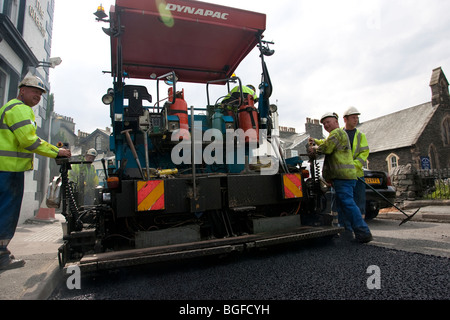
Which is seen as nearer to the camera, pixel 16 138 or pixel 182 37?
pixel 16 138

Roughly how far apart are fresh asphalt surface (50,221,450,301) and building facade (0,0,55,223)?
6.97m

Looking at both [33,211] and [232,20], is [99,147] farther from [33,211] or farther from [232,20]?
[232,20]

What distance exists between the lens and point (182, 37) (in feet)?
13.4

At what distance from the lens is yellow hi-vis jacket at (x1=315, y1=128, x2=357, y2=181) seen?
11.9 ft

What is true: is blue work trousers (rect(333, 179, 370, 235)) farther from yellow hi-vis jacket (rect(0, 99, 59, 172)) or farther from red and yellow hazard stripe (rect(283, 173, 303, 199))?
yellow hi-vis jacket (rect(0, 99, 59, 172))

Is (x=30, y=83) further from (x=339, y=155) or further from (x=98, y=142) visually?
(x=98, y=142)

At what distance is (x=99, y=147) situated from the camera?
37.2m

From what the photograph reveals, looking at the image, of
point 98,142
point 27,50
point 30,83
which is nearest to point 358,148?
point 30,83

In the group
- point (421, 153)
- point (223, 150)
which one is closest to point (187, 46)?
point (223, 150)

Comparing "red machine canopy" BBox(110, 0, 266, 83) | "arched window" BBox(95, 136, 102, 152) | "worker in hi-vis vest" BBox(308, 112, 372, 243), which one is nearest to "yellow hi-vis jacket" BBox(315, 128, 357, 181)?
"worker in hi-vis vest" BBox(308, 112, 372, 243)

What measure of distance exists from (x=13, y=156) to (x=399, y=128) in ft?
100

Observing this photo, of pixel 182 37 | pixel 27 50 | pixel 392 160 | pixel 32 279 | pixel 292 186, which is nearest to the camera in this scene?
pixel 32 279

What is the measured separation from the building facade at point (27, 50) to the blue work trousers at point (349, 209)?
8030 mm

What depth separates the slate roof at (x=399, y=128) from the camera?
80.3 feet
